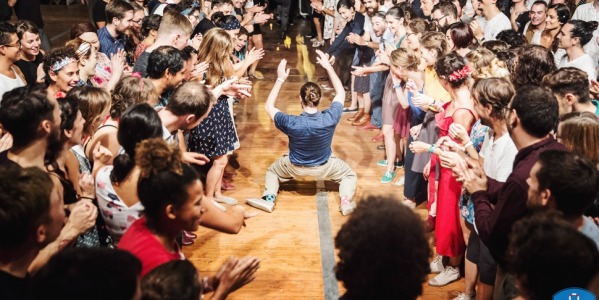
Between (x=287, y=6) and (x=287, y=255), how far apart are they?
8069mm

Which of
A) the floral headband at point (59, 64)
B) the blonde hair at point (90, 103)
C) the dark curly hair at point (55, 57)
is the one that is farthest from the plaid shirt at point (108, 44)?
the blonde hair at point (90, 103)

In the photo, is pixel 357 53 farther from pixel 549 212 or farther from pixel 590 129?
pixel 549 212

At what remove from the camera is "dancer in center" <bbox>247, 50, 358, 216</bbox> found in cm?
454

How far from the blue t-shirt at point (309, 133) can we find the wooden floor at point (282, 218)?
442 millimetres

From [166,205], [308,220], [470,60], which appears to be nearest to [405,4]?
[470,60]

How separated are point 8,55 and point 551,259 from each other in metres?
3.97

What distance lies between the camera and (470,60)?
396cm

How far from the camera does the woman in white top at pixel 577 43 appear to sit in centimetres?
479

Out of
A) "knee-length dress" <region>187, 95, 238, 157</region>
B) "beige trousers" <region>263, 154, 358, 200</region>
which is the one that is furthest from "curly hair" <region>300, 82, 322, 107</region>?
"knee-length dress" <region>187, 95, 238, 157</region>

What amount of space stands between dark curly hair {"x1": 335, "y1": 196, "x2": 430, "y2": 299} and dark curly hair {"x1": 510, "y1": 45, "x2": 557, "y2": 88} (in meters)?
2.48

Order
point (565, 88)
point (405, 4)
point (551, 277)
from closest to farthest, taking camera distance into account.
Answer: point (551, 277) < point (565, 88) < point (405, 4)

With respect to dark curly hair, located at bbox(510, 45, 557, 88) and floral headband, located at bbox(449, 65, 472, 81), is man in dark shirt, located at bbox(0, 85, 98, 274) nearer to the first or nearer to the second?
floral headband, located at bbox(449, 65, 472, 81)

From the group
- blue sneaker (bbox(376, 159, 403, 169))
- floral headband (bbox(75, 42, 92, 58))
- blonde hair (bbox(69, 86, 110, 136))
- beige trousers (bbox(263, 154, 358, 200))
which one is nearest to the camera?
blonde hair (bbox(69, 86, 110, 136))

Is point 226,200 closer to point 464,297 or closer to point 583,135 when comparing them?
point 464,297
